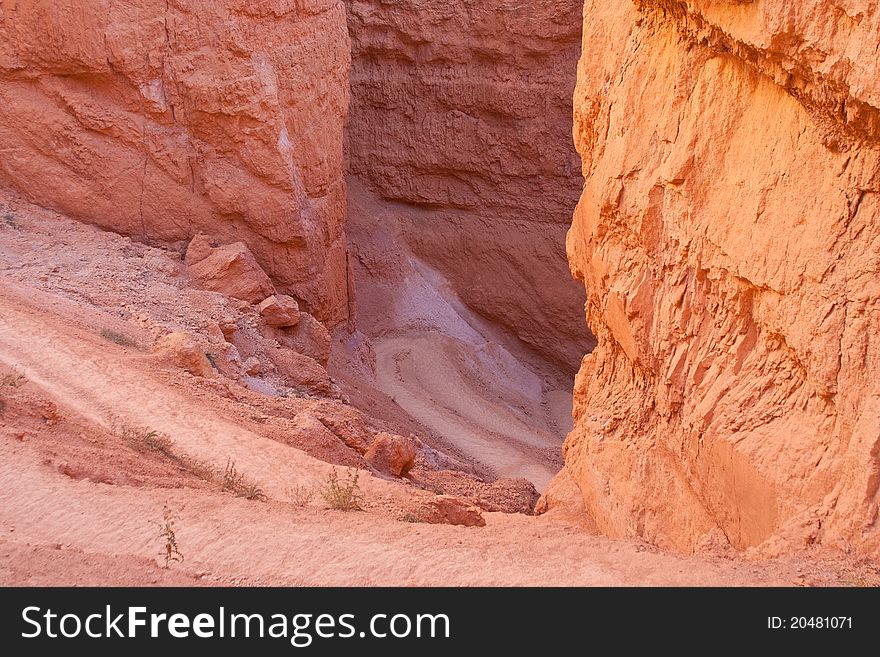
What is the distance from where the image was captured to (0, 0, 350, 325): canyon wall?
13664mm

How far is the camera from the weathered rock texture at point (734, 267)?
5.20 m

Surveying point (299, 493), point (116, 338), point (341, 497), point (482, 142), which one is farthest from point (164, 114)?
point (482, 142)

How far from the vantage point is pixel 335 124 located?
662 inches

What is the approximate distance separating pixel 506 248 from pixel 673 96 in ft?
52.9

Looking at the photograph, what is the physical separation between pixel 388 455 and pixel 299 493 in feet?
9.52

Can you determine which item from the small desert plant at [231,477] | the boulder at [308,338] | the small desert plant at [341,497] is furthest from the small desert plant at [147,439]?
the boulder at [308,338]

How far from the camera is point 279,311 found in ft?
47.0

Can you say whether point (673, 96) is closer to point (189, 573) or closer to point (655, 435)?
point (655, 435)

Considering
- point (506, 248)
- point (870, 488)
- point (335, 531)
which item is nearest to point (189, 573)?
point (335, 531)

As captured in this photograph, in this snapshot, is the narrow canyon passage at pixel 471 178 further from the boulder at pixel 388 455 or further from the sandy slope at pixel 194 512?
the sandy slope at pixel 194 512

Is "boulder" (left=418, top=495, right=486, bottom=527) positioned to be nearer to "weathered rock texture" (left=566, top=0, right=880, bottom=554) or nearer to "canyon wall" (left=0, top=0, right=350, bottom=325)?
"weathered rock texture" (left=566, top=0, right=880, bottom=554)

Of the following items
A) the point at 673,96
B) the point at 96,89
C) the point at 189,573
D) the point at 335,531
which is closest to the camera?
the point at 189,573

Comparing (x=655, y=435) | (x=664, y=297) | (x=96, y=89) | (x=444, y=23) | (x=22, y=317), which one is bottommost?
(x=655, y=435)

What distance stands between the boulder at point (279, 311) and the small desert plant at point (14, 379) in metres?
5.58
